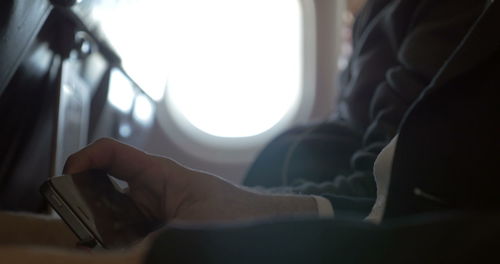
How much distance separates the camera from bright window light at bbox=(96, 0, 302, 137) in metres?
1.75

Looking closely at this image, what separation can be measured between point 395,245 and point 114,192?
0.31m

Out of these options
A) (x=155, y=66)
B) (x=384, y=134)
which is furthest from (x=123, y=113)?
(x=384, y=134)

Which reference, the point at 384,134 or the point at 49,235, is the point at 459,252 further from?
the point at 384,134

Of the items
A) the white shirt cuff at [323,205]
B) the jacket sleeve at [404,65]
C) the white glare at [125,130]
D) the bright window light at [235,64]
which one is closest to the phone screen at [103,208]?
the white shirt cuff at [323,205]

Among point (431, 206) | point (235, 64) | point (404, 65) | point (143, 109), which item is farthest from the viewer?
point (235, 64)

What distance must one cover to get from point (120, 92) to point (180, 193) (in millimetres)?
349

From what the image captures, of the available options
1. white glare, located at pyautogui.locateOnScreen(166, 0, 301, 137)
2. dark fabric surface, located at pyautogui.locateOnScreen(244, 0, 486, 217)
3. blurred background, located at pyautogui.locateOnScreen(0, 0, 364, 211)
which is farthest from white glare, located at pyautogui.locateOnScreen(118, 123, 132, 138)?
white glare, located at pyautogui.locateOnScreen(166, 0, 301, 137)

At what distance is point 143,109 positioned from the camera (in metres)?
1.01

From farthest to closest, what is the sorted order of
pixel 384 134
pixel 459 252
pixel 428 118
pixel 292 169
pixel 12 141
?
pixel 292 169, pixel 384 134, pixel 12 141, pixel 428 118, pixel 459 252

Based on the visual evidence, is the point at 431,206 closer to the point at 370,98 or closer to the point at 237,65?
the point at 370,98

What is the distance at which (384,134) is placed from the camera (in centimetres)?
77

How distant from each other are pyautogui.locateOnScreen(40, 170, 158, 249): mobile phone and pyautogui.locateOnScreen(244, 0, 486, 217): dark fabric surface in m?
0.26

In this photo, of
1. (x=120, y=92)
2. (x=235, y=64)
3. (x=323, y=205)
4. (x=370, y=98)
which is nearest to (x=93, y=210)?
(x=323, y=205)

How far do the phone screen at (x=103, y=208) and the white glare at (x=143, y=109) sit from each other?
45 centimetres
